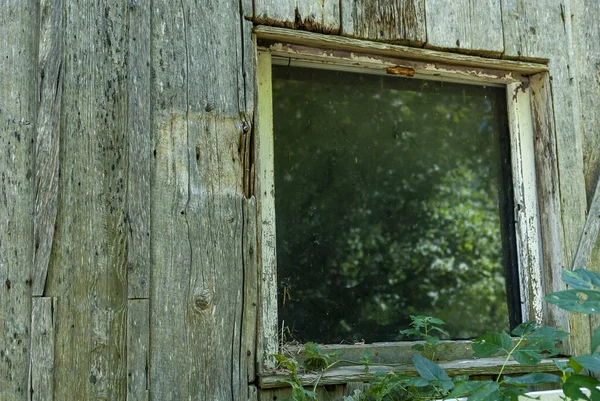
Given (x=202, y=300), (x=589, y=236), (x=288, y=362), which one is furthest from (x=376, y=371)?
(x=589, y=236)

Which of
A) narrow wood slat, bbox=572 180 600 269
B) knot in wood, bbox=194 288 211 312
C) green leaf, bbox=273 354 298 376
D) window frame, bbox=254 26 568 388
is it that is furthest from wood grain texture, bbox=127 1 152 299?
narrow wood slat, bbox=572 180 600 269

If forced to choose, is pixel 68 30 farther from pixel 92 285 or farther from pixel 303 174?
pixel 303 174

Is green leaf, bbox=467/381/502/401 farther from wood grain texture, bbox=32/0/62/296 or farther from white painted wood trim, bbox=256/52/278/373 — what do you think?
wood grain texture, bbox=32/0/62/296

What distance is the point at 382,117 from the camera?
3193 millimetres

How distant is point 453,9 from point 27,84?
194 cm

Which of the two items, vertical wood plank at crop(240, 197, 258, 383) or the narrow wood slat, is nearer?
vertical wood plank at crop(240, 197, 258, 383)

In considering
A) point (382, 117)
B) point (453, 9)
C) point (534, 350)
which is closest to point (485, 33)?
point (453, 9)

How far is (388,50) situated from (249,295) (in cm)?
129

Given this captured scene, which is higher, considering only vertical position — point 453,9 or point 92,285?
point 453,9

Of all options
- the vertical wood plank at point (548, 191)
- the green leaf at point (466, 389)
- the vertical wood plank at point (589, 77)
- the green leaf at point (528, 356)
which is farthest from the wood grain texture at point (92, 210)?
the vertical wood plank at point (589, 77)

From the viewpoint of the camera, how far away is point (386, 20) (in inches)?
120

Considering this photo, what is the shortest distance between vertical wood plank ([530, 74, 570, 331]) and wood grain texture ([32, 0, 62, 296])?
2246mm

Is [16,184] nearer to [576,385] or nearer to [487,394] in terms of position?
[487,394]

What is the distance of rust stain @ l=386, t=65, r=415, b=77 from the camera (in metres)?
3.17
